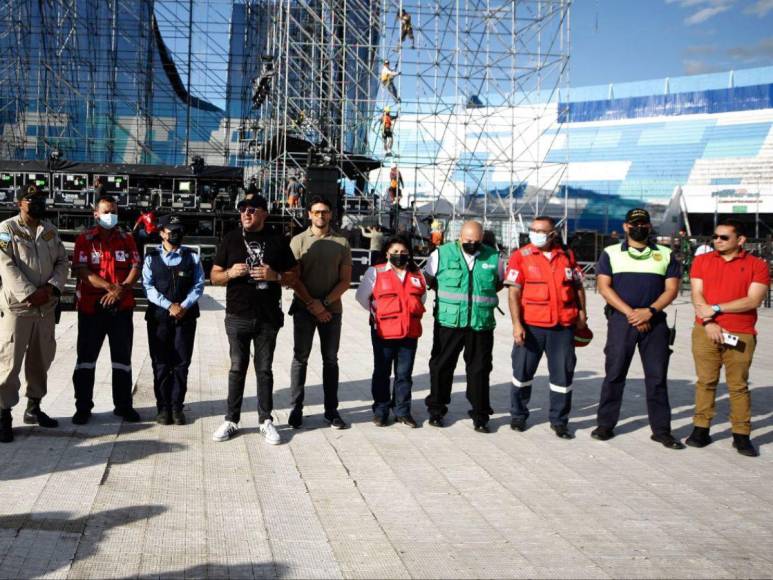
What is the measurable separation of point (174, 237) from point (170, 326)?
2.05 feet

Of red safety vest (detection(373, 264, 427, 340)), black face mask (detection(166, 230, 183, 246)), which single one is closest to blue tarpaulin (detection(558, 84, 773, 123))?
red safety vest (detection(373, 264, 427, 340))

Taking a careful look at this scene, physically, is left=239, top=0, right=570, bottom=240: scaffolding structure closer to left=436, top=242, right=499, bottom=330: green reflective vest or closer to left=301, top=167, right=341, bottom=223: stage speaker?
left=301, top=167, right=341, bottom=223: stage speaker

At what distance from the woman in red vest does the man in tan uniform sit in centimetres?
211

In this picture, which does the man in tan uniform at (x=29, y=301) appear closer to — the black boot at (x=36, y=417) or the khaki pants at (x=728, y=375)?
the black boot at (x=36, y=417)

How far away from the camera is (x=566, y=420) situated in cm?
613

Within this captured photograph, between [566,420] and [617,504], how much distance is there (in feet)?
5.45

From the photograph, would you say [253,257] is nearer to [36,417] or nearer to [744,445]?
[36,417]

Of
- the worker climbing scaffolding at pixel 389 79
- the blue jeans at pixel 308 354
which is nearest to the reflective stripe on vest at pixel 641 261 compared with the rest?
the blue jeans at pixel 308 354

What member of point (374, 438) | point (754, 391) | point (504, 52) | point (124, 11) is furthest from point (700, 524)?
point (124, 11)

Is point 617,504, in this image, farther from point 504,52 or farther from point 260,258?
point 504,52

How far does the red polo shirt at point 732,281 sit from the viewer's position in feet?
19.0

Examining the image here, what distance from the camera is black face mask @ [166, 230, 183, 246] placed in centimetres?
605

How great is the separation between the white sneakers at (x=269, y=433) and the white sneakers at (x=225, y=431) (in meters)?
0.19

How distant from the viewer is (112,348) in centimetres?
604
